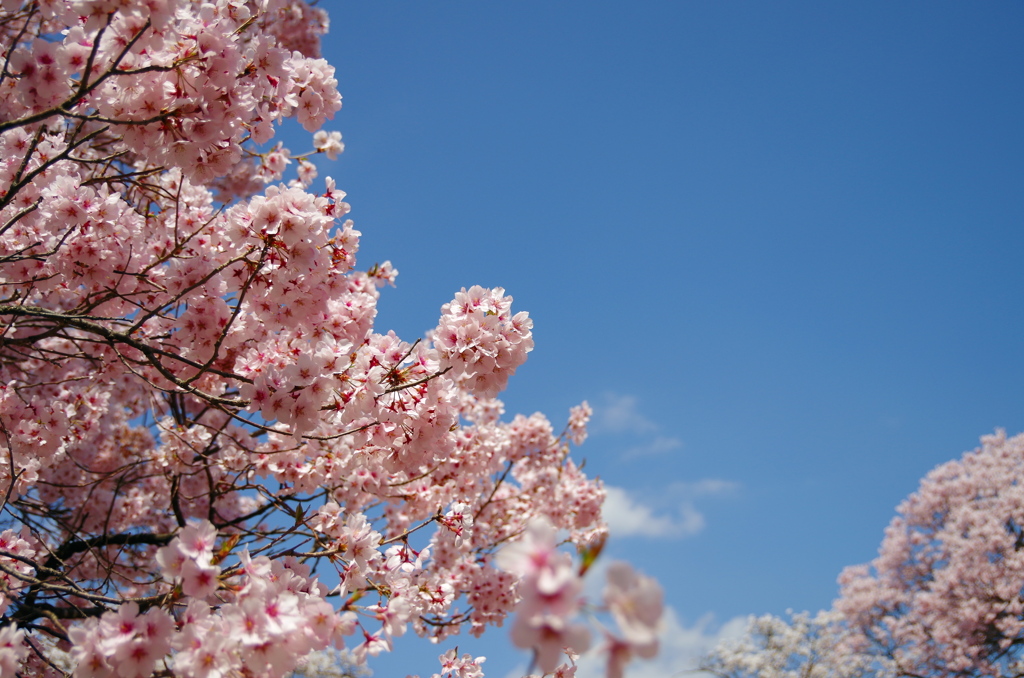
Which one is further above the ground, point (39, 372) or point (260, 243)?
point (39, 372)

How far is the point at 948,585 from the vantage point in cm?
1689

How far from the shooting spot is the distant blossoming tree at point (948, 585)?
51.7 feet

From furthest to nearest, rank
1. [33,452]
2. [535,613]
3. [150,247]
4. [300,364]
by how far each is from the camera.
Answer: [33,452] → [150,247] → [300,364] → [535,613]

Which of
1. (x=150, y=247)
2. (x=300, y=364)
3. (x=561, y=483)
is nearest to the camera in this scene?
(x=300, y=364)

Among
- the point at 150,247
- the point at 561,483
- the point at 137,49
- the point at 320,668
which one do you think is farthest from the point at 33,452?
the point at 320,668

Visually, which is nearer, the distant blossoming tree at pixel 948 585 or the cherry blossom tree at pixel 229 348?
the cherry blossom tree at pixel 229 348

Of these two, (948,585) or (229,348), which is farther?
(948,585)

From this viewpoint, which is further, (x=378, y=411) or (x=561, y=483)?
(x=561, y=483)

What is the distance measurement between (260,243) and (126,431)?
5.60 m

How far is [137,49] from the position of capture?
321 cm

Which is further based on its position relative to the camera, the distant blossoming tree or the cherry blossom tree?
the distant blossoming tree

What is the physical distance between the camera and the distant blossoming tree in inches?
620

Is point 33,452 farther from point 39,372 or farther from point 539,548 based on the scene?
point 539,548

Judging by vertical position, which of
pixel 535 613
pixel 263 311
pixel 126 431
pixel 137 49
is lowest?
pixel 535 613
